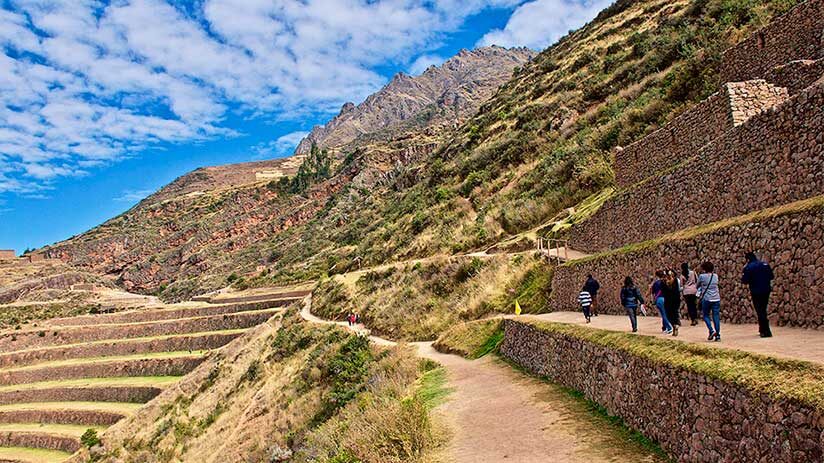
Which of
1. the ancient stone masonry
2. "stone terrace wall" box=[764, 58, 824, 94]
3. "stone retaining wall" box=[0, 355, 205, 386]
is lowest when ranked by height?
"stone retaining wall" box=[0, 355, 205, 386]

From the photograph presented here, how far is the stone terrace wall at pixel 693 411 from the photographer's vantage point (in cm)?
432

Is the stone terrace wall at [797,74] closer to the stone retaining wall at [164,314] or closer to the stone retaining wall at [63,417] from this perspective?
the stone retaining wall at [63,417]

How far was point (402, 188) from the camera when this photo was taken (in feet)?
225

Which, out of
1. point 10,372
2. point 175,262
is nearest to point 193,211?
point 175,262

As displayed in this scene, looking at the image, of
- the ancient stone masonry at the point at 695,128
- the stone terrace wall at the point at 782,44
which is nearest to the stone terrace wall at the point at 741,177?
the ancient stone masonry at the point at 695,128

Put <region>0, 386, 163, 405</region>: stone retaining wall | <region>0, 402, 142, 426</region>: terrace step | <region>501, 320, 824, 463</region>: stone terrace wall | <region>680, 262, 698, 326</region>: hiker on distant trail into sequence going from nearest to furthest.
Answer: <region>501, 320, 824, 463</region>: stone terrace wall
<region>680, 262, 698, 326</region>: hiker on distant trail
<region>0, 402, 142, 426</region>: terrace step
<region>0, 386, 163, 405</region>: stone retaining wall

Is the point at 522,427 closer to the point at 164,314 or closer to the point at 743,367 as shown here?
the point at 743,367

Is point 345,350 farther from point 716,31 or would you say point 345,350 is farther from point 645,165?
point 716,31

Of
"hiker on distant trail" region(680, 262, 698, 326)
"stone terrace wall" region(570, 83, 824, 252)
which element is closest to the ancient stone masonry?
"stone terrace wall" region(570, 83, 824, 252)

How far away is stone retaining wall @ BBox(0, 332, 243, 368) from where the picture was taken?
41469 millimetres

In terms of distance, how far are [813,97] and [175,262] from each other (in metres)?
101

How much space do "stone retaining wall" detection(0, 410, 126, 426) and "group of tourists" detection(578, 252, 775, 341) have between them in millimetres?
34011

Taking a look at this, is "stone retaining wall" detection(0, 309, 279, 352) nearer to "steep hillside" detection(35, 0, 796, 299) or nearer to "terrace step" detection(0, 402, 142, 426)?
"terrace step" detection(0, 402, 142, 426)

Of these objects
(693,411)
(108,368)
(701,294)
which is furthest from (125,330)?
(693,411)
